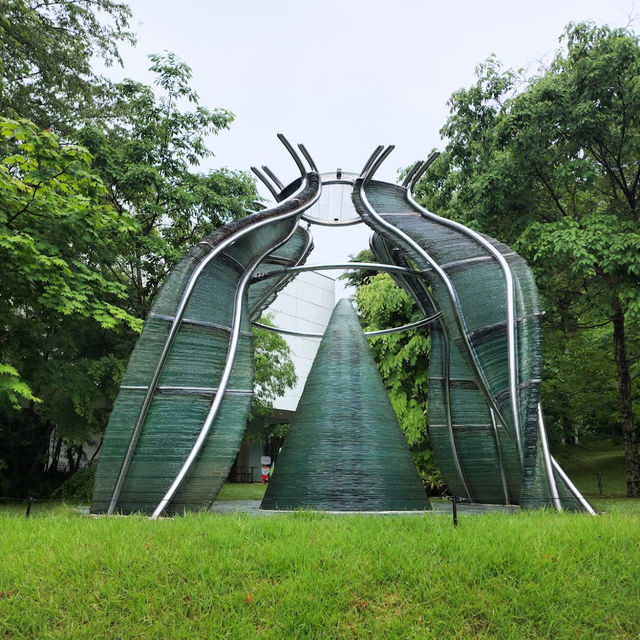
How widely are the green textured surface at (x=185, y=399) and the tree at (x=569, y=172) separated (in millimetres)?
7093

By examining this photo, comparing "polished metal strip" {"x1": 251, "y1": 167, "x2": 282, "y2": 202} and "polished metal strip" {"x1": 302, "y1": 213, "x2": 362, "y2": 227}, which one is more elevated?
Answer: "polished metal strip" {"x1": 251, "y1": 167, "x2": 282, "y2": 202}

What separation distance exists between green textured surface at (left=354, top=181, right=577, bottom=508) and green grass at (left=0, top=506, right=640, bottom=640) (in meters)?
1.87

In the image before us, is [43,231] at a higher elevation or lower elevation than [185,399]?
higher

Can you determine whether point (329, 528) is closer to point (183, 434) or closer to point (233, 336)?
point (183, 434)

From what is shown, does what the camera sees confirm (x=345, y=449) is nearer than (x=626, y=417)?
Yes

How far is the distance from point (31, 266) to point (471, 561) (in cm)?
760

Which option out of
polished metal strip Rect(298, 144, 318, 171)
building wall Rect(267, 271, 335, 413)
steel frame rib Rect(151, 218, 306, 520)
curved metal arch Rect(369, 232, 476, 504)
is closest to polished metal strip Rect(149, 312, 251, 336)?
→ steel frame rib Rect(151, 218, 306, 520)

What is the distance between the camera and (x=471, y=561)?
4770 millimetres

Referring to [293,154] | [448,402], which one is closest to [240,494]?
[448,402]

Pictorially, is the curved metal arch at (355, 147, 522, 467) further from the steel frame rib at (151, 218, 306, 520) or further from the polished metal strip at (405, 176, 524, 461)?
the steel frame rib at (151, 218, 306, 520)

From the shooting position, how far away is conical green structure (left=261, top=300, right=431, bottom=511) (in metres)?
7.63

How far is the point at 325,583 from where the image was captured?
14.8 ft

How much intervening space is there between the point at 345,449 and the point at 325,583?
11.0 feet

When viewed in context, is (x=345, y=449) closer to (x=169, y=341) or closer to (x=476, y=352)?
(x=476, y=352)
